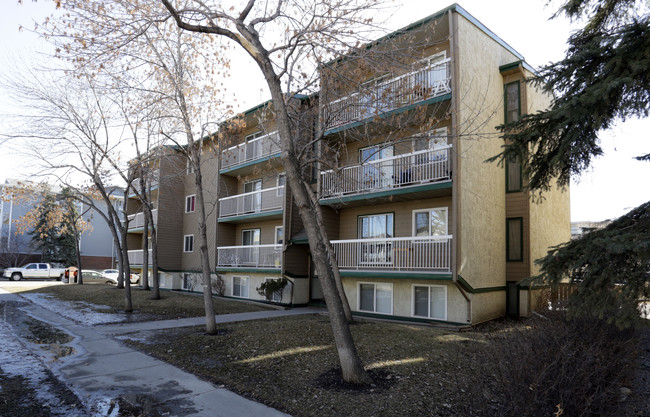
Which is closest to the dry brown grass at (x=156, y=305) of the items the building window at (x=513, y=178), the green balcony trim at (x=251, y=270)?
the green balcony trim at (x=251, y=270)

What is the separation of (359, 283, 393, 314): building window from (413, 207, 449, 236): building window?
7.34ft

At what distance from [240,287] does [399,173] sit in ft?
35.7

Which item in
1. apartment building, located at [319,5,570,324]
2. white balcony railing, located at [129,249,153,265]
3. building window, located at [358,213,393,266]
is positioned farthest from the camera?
white balcony railing, located at [129,249,153,265]

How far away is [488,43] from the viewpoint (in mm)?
15133

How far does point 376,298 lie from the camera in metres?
15.0

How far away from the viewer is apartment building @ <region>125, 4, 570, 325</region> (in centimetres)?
1205

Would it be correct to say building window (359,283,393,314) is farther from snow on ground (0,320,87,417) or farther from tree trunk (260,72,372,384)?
snow on ground (0,320,87,417)

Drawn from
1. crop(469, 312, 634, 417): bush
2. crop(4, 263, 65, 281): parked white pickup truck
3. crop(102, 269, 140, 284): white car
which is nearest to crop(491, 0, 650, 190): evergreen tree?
Result: crop(469, 312, 634, 417): bush

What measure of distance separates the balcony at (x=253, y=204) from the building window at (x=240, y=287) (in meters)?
3.09

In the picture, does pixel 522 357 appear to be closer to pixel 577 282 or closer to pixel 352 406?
pixel 352 406

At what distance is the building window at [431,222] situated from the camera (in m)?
14.0

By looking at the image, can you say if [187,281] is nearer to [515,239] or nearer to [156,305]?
[156,305]

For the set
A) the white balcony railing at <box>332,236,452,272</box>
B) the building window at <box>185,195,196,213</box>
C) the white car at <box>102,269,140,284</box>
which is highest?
the building window at <box>185,195,196,213</box>

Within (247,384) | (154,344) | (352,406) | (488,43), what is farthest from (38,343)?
(488,43)
